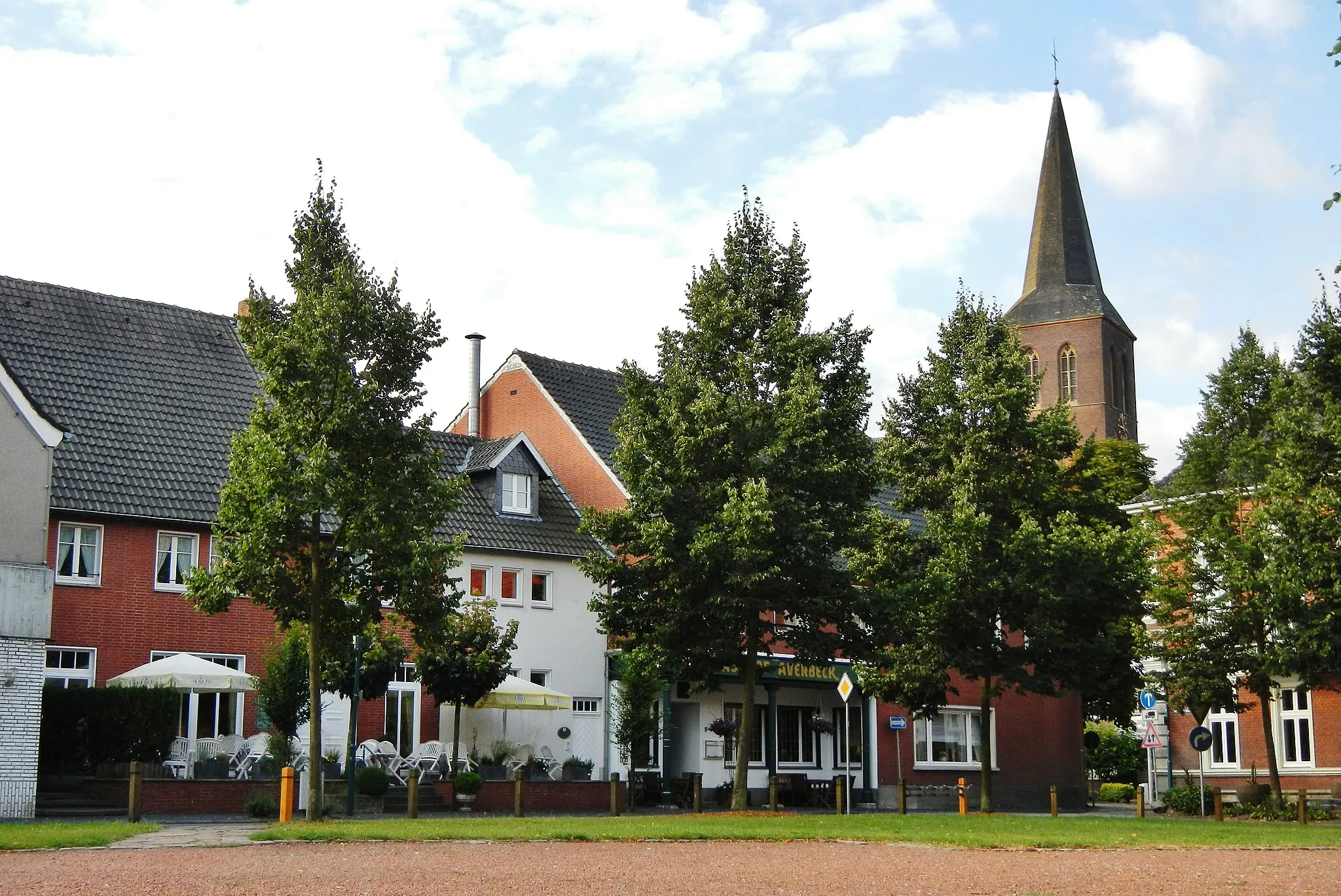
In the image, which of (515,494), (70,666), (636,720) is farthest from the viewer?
(515,494)

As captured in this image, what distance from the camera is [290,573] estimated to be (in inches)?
942

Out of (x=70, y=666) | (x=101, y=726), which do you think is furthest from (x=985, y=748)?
(x=70, y=666)

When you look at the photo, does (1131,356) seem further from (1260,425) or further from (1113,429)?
(1260,425)

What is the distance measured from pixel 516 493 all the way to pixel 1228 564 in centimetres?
1775

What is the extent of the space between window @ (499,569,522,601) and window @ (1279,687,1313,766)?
68.2 feet

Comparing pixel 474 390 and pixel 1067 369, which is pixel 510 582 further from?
pixel 1067 369

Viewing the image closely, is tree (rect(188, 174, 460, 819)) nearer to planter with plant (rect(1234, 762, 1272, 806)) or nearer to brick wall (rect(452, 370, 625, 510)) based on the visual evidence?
brick wall (rect(452, 370, 625, 510))

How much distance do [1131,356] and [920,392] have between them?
7295 centimetres

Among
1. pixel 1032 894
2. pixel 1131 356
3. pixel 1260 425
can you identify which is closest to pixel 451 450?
pixel 1260 425

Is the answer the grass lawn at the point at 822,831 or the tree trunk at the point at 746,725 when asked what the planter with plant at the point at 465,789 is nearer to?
the grass lawn at the point at 822,831

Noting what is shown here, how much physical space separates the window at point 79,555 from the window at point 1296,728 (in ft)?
98.6

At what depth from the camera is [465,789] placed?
31.0 metres

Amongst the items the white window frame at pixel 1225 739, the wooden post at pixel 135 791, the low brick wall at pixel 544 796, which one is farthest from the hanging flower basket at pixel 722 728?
the wooden post at pixel 135 791

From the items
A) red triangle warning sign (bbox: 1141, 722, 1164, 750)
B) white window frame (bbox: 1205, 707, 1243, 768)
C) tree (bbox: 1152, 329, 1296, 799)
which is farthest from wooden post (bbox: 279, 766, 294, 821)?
white window frame (bbox: 1205, 707, 1243, 768)
